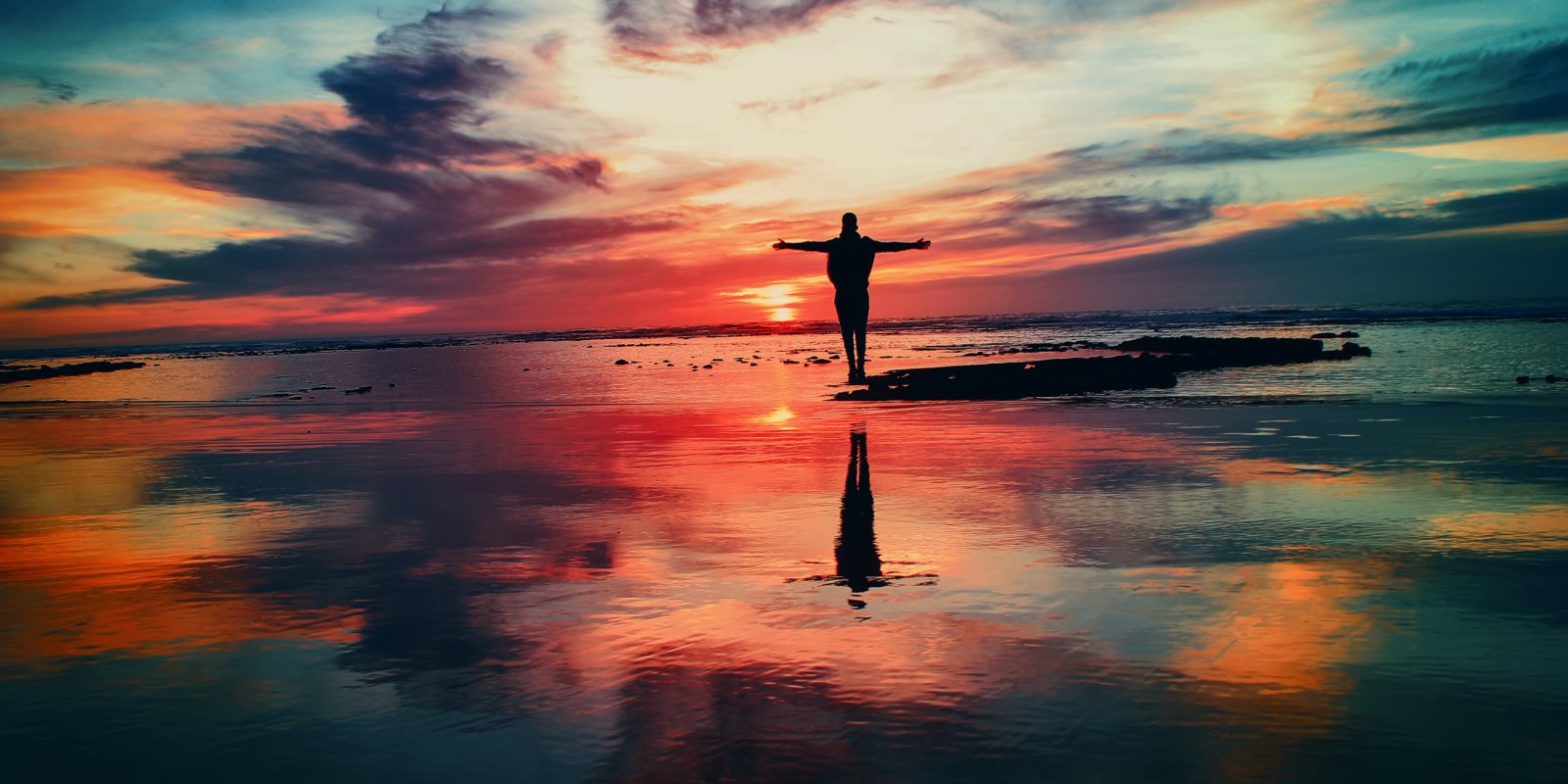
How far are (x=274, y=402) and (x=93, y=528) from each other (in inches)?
747

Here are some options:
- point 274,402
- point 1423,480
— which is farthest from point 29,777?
point 274,402

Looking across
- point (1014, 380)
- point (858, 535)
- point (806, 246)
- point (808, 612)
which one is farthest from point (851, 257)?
point (808, 612)

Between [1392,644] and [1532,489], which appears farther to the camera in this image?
[1532,489]

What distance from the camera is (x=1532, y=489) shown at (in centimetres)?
958

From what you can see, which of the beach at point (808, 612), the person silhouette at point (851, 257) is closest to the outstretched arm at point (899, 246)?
the person silhouette at point (851, 257)

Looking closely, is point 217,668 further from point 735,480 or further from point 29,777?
point 735,480

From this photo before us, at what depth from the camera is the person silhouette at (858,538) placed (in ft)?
22.1

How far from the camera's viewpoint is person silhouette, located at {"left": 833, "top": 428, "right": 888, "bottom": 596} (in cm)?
674

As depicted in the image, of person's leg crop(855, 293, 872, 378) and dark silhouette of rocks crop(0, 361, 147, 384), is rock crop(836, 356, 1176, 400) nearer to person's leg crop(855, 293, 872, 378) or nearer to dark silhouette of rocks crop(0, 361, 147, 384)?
person's leg crop(855, 293, 872, 378)

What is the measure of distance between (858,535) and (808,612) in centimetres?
222

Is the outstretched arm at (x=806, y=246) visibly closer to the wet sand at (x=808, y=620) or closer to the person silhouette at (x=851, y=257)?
the person silhouette at (x=851, y=257)

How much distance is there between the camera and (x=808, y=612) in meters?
5.97

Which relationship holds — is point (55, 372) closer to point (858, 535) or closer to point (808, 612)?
point (858, 535)

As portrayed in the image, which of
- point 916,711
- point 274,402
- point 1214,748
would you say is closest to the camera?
point 1214,748
